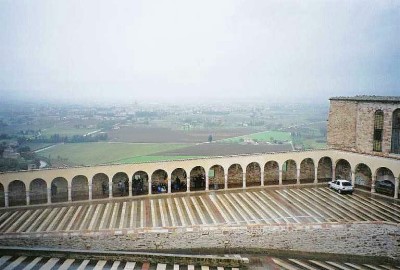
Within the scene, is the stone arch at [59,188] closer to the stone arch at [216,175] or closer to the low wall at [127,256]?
the stone arch at [216,175]

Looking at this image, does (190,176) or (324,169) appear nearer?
(190,176)

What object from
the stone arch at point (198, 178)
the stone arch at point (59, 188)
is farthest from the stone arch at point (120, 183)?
the stone arch at point (198, 178)

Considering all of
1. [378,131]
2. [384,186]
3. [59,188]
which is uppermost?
[378,131]

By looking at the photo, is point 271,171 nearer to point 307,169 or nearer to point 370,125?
point 307,169

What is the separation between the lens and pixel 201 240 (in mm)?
23625

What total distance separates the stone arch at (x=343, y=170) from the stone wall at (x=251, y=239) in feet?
35.3

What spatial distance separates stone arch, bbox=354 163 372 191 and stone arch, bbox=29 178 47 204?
83.7 feet

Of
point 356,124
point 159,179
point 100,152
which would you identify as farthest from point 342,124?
point 100,152

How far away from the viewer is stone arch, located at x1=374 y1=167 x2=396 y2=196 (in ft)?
103

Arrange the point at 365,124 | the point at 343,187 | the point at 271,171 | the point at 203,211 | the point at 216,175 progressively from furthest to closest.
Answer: the point at 271,171 < the point at 216,175 < the point at 365,124 < the point at 343,187 < the point at 203,211

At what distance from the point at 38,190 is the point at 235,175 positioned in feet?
53.0

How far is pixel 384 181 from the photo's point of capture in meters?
32.1

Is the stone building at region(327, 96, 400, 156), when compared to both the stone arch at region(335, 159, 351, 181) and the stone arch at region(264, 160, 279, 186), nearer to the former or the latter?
the stone arch at region(335, 159, 351, 181)

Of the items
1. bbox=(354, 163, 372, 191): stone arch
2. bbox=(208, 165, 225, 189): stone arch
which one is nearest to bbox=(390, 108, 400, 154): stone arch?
bbox=(354, 163, 372, 191): stone arch
